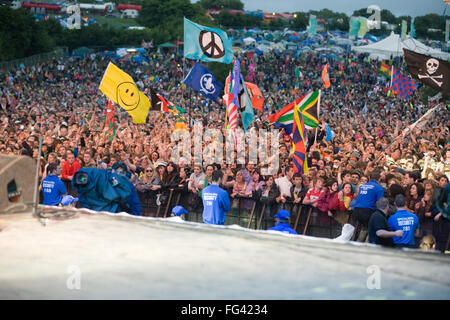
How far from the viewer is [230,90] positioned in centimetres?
1617

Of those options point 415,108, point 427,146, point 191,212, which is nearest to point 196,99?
point 415,108

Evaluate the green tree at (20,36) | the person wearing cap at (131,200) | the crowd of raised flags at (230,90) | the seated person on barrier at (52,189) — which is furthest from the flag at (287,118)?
the green tree at (20,36)

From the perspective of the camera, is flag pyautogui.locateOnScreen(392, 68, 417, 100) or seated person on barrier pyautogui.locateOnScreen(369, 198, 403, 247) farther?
flag pyautogui.locateOnScreen(392, 68, 417, 100)

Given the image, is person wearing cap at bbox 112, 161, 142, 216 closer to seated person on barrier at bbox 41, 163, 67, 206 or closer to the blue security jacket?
the blue security jacket

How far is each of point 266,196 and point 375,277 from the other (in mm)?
6200

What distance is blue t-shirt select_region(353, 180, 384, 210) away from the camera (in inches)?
372

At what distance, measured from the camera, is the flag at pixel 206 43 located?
1791 centimetres

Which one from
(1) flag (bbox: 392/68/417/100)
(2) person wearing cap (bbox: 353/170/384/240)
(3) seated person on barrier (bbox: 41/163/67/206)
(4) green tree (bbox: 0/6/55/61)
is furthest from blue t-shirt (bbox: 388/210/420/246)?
(4) green tree (bbox: 0/6/55/61)

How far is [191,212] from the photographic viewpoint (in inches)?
476

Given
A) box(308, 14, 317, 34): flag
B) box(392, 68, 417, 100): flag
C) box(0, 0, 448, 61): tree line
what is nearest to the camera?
box(392, 68, 417, 100): flag

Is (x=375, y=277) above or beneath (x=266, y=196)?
above

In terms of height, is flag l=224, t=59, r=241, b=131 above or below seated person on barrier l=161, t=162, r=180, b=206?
above

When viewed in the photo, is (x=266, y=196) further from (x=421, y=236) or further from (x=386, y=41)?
(x=386, y=41)

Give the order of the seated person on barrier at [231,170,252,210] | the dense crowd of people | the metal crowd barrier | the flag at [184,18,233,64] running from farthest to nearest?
the flag at [184,18,233,64] → the seated person on barrier at [231,170,252,210] → the metal crowd barrier → the dense crowd of people
